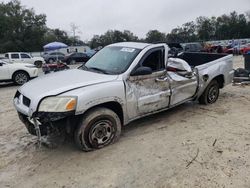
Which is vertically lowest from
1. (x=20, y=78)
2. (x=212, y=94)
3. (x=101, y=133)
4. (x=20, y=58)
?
(x=101, y=133)

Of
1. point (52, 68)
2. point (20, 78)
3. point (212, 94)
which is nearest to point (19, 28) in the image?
point (52, 68)

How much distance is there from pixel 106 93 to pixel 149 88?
1.01 meters

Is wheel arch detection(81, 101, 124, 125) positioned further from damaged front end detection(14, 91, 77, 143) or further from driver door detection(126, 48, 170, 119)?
damaged front end detection(14, 91, 77, 143)

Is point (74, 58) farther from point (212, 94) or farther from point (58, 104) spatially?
point (58, 104)

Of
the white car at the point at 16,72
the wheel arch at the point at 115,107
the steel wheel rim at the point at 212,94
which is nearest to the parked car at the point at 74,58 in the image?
the white car at the point at 16,72

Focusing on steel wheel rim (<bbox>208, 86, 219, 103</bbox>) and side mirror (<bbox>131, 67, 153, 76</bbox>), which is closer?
side mirror (<bbox>131, 67, 153, 76</bbox>)

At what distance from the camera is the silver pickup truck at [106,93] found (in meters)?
3.87

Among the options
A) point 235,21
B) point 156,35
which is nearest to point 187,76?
point 156,35

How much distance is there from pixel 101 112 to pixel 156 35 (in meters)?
76.3

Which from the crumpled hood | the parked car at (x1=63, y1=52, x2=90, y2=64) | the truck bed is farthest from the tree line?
the crumpled hood

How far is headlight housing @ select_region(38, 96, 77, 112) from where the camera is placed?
378 centimetres

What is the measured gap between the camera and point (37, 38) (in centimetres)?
4928

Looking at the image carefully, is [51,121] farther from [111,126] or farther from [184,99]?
[184,99]

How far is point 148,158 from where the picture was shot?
399 centimetres
